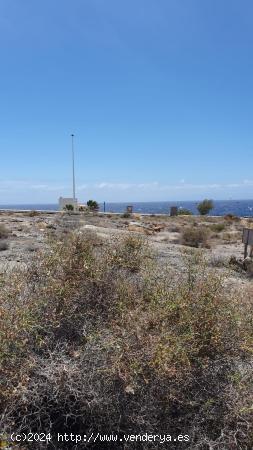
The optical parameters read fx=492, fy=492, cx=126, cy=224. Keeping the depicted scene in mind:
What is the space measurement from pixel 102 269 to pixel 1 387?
162cm

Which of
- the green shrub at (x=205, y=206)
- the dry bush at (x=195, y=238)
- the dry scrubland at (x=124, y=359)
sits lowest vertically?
the green shrub at (x=205, y=206)

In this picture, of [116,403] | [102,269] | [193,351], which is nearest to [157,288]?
[102,269]

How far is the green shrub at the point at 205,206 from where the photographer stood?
169ft

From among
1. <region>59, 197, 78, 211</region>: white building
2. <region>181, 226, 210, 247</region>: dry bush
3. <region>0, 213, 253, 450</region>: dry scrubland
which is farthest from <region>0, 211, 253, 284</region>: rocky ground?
<region>59, 197, 78, 211</region>: white building

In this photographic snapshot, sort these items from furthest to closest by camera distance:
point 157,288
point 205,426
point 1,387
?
point 157,288
point 205,426
point 1,387

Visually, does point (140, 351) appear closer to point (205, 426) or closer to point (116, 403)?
point (116, 403)

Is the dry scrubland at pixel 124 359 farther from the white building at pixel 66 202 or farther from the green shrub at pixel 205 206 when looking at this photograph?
the green shrub at pixel 205 206

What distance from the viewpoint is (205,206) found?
5156cm

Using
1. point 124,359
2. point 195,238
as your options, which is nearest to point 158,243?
point 195,238

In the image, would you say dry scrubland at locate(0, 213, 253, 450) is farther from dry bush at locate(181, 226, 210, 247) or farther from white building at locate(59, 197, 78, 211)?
white building at locate(59, 197, 78, 211)

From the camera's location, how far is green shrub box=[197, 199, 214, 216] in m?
51.6

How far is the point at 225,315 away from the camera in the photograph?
435 cm

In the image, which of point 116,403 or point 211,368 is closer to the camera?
point 116,403

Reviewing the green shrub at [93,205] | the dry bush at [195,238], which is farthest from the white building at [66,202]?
the dry bush at [195,238]
